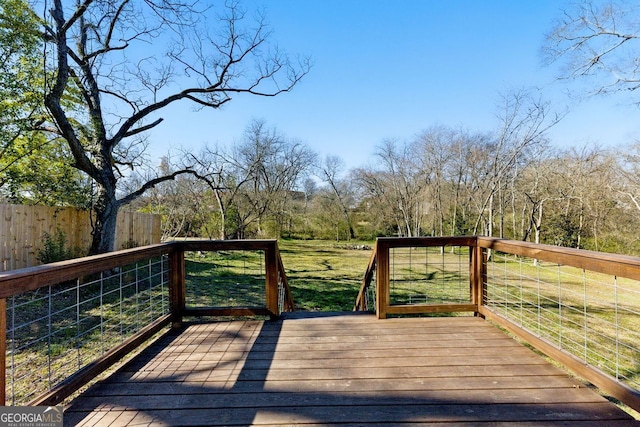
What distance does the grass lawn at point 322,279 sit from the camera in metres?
6.23

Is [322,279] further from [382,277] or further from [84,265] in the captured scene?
[84,265]

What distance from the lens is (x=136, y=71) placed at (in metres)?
7.41

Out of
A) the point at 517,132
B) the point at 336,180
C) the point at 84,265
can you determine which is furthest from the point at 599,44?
the point at 336,180

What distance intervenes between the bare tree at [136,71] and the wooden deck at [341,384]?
18.2ft

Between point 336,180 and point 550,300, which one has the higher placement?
point 336,180

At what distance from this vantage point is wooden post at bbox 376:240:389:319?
3004 mm

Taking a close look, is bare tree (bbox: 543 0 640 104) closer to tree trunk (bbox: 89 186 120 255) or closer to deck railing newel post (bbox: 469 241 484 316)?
deck railing newel post (bbox: 469 241 484 316)

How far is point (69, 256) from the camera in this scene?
6.69 metres

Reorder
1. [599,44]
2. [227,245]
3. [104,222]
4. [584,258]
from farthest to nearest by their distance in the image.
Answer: [599,44]
[104,222]
[227,245]
[584,258]

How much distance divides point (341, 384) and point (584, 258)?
1560 mm

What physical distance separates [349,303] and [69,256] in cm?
598

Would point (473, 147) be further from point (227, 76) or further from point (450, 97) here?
point (227, 76)

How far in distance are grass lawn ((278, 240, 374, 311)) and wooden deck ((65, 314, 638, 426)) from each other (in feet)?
11.2

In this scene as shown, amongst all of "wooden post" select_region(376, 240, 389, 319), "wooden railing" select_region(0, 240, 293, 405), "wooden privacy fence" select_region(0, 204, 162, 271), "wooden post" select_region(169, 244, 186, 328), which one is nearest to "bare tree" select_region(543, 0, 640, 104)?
"wooden post" select_region(376, 240, 389, 319)
